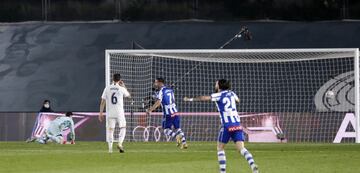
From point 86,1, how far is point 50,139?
11.3 meters

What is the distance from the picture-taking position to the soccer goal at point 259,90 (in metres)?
37.6

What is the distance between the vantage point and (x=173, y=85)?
133 ft

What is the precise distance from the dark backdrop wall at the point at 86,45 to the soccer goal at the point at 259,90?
3672 mm

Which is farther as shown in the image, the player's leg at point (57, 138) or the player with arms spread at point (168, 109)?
the player's leg at point (57, 138)

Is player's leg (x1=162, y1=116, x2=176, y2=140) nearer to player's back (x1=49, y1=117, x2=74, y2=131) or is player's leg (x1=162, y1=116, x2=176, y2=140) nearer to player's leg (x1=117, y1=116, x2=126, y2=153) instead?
player's leg (x1=117, y1=116, x2=126, y2=153)

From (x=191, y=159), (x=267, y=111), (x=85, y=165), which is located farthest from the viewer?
(x=267, y=111)

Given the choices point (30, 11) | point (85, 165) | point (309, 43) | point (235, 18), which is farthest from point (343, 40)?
point (85, 165)

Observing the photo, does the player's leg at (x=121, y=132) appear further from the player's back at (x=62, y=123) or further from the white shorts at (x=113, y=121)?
the player's back at (x=62, y=123)

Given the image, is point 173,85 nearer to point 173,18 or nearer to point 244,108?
point 244,108

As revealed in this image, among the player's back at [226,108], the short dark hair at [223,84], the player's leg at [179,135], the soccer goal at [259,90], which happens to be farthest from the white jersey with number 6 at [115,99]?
the short dark hair at [223,84]

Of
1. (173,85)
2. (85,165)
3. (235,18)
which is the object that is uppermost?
(235,18)

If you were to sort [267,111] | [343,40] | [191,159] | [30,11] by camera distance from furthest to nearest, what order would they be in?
[30,11]
[343,40]
[267,111]
[191,159]

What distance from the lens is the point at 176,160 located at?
24594 mm

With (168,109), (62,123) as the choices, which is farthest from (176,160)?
(62,123)
